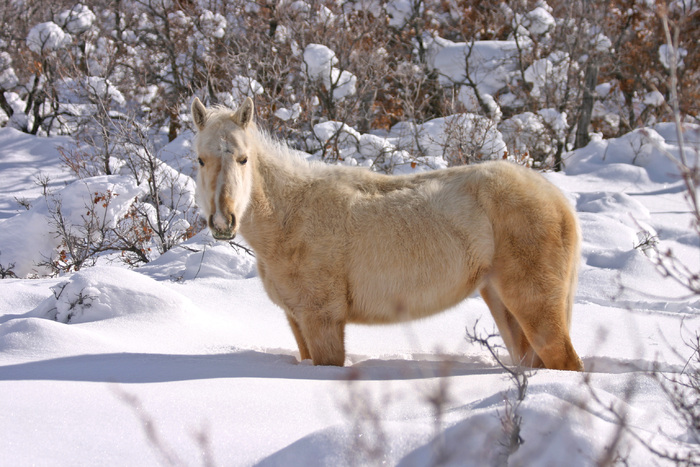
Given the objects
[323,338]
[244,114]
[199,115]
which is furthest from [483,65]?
[323,338]

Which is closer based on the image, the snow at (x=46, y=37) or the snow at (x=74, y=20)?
the snow at (x=46, y=37)

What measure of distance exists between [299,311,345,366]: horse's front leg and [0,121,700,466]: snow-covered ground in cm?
14

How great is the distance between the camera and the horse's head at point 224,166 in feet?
11.7

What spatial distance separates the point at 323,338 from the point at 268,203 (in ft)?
3.24

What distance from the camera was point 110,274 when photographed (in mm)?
4941

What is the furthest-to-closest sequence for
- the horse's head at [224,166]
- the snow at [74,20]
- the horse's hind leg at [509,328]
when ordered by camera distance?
the snow at [74,20], the horse's hind leg at [509,328], the horse's head at [224,166]

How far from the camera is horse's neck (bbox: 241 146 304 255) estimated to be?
400 cm

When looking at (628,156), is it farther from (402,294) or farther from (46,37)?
(46,37)

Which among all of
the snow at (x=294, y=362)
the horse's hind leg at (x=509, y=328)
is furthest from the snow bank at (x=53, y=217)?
the horse's hind leg at (x=509, y=328)

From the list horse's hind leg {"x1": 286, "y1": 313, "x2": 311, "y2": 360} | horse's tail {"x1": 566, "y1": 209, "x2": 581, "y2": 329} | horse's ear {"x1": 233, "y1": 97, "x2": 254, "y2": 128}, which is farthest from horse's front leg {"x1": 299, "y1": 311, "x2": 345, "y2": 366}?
horse's tail {"x1": 566, "y1": 209, "x2": 581, "y2": 329}

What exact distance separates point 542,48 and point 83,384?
44.6 feet

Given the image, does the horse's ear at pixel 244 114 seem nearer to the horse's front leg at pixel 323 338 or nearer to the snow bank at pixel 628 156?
the horse's front leg at pixel 323 338

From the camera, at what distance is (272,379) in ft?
10.3

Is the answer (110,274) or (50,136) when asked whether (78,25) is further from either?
(110,274)
